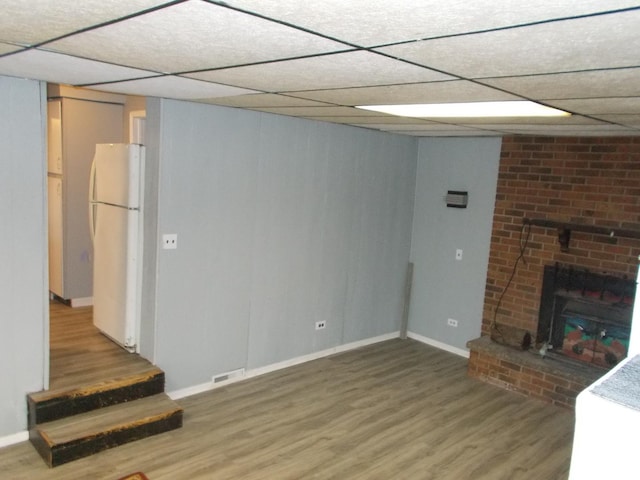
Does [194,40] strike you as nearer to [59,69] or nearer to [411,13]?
[411,13]

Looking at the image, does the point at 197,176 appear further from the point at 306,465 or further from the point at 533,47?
the point at 533,47

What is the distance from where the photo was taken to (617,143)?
4223 mm

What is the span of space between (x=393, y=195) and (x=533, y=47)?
3985 mm

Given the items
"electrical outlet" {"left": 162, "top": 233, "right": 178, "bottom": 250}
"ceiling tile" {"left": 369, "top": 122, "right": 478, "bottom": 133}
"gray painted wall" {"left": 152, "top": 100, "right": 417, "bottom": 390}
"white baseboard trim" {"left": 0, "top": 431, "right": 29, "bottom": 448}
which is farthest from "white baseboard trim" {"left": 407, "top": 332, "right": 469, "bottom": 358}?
"white baseboard trim" {"left": 0, "top": 431, "right": 29, "bottom": 448}

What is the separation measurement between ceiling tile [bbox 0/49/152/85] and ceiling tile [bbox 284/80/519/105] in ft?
3.19

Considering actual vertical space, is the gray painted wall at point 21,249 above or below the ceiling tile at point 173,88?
below

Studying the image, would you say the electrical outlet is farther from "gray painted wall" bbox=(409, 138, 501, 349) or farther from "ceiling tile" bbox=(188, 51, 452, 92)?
"gray painted wall" bbox=(409, 138, 501, 349)

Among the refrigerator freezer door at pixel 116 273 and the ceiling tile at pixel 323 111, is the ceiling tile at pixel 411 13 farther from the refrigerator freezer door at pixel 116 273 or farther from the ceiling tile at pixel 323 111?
the refrigerator freezer door at pixel 116 273

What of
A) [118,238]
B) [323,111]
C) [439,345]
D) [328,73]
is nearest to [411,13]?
[328,73]

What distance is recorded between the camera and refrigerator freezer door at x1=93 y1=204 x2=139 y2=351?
3.93 metres

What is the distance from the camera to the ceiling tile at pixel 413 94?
7.62 ft

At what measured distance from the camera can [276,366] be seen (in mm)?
4742

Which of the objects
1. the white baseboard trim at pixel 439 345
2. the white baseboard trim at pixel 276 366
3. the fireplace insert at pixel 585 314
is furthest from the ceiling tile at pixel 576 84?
the white baseboard trim at pixel 439 345

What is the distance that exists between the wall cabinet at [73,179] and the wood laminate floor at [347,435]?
93.8 inches
